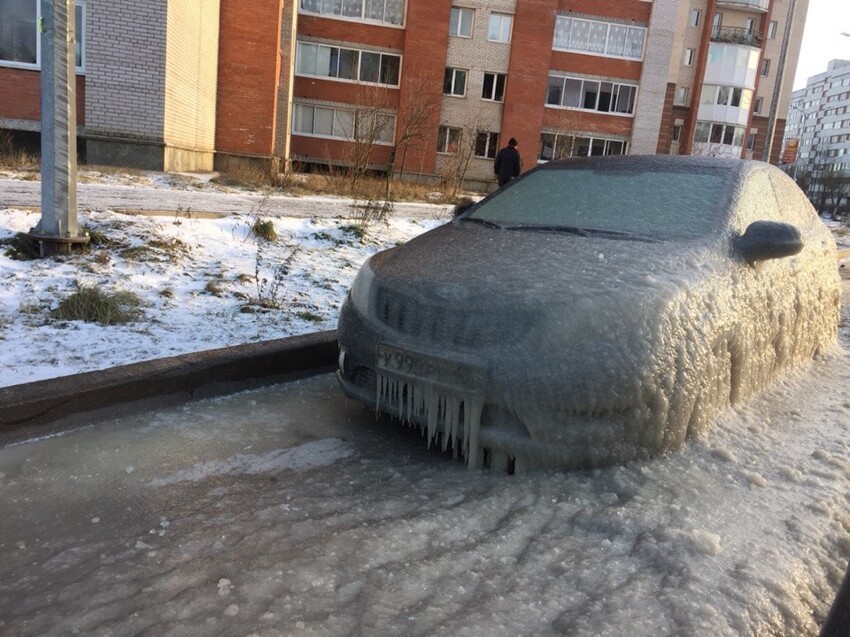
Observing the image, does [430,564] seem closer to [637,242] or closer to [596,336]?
[596,336]

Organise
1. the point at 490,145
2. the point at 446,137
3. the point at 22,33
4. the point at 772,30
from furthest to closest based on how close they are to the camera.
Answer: the point at 772,30 → the point at 490,145 → the point at 446,137 → the point at 22,33

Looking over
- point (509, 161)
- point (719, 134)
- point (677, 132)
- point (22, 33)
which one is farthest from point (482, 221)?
point (677, 132)

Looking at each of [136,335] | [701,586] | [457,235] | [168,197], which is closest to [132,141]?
[168,197]

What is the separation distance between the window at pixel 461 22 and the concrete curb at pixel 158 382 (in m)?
29.6

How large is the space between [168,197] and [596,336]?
25.4 ft

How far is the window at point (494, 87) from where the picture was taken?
31047mm

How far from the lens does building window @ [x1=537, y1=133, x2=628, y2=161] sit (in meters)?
30.9

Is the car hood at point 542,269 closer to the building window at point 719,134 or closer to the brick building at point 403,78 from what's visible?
the brick building at point 403,78

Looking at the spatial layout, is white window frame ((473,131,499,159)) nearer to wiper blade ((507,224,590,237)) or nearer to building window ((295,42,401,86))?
building window ((295,42,401,86))

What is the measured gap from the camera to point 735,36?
43.8 metres

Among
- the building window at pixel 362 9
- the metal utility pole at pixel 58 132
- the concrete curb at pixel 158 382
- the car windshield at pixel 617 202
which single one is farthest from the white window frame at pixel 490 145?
the concrete curb at pixel 158 382

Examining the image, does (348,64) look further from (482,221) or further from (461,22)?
(482,221)

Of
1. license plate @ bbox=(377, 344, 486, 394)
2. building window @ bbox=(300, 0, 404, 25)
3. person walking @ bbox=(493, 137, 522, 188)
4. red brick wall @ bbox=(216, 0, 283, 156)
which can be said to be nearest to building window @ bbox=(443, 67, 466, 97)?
building window @ bbox=(300, 0, 404, 25)

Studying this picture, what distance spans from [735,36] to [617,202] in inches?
1891
